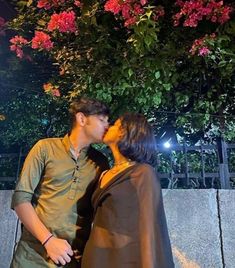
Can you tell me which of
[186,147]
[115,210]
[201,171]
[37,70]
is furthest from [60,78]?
[115,210]

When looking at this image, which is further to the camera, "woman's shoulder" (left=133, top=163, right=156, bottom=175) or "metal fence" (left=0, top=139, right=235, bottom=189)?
"metal fence" (left=0, top=139, right=235, bottom=189)

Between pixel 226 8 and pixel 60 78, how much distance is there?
186 centimetres

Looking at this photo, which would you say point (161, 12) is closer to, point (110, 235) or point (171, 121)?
point (171, 121)

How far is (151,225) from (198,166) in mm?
2333

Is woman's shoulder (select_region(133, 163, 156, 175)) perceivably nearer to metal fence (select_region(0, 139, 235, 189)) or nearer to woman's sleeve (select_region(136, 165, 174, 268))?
woman's sleeve (select_region(136, 165, 174, 268))

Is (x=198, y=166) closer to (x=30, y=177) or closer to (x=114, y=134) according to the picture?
(x=114, y=134)

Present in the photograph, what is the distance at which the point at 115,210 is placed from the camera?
194 cm

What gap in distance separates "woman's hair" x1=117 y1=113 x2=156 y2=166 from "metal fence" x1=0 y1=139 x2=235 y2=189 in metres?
1.56

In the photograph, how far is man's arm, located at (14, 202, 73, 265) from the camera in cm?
200

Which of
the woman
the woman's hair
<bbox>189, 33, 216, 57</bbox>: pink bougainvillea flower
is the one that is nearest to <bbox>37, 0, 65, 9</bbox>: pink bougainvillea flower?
<bbox>189, 33, 216, 57</bbox>: pink bougainvillea flower

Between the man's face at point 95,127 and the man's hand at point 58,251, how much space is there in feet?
2.39

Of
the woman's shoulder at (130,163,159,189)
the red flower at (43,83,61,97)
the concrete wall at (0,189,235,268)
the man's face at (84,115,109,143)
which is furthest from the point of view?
the red flower at (43,83,61,97)

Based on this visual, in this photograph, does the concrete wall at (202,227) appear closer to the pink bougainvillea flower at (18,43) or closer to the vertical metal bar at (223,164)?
the vertical metal bar at (223,164)

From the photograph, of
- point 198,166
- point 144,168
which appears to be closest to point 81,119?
point 144,168
